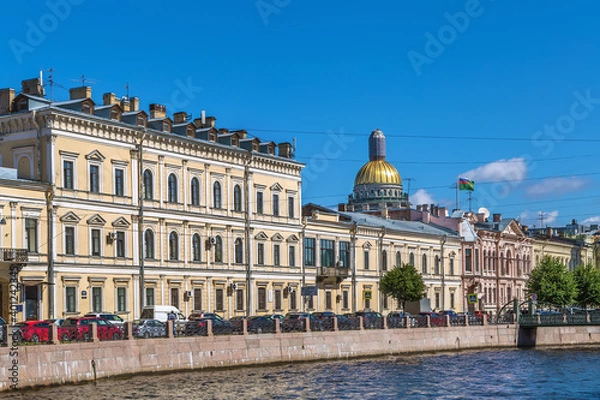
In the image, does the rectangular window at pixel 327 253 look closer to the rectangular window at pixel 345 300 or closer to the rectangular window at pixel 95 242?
the rectangular window at pixel 345 300

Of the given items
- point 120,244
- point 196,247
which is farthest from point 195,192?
point 120,244

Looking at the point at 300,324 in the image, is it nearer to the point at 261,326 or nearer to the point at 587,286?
the point at 261,326

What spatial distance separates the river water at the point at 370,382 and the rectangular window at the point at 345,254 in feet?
61.8

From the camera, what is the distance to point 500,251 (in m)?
84.2

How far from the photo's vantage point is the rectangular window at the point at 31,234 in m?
43.6

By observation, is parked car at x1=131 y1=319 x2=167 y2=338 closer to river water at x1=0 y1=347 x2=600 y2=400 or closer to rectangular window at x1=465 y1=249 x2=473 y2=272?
river water at x1=0 y1=347 x2=600 y2=400

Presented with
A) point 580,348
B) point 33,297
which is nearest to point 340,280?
point 580,348

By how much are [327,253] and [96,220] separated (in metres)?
19.9

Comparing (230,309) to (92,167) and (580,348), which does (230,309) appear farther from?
(580,348)

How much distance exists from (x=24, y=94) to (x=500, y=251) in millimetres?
47625

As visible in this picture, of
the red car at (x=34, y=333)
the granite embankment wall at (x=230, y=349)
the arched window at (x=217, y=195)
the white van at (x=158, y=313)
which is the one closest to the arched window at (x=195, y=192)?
the arched window at (x=217, y=195)

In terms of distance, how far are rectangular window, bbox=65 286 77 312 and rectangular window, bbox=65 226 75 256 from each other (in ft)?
4.97

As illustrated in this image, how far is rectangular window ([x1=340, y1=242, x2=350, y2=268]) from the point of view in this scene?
64750 millimetres

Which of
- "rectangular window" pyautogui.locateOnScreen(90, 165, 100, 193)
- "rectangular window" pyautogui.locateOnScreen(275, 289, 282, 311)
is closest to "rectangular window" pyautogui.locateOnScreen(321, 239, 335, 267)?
"rectangular window" pyautogui.locateOnScreen(275, 289, 282, 311)
